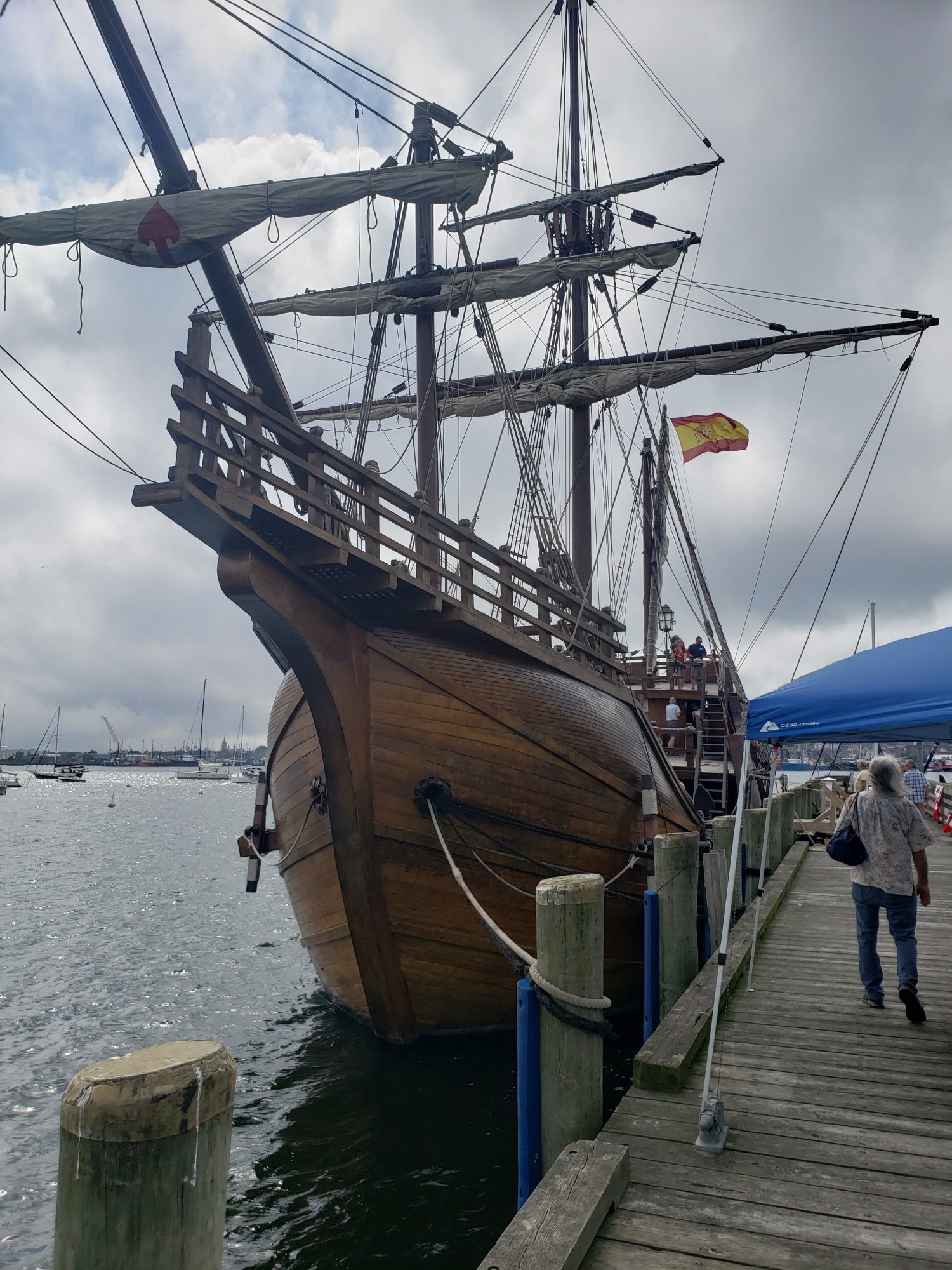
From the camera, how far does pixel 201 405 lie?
5.92 meters

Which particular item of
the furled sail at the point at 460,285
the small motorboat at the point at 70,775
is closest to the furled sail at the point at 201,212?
the furled sail at the point at 460,285

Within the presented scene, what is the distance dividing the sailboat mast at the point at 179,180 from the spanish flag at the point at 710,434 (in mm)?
12491

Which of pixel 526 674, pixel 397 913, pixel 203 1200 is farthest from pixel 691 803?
pixel 203 1200

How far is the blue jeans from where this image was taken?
17.0 feet

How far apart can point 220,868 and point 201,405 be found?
27427 mm

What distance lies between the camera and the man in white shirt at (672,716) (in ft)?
50.6

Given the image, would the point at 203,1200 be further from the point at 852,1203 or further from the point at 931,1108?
the point at 931,1108

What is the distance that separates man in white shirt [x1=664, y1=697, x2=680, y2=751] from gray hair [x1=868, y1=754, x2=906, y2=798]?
963 cm

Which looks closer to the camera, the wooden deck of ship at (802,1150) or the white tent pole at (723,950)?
the wooden deck of ship at (802,1150)

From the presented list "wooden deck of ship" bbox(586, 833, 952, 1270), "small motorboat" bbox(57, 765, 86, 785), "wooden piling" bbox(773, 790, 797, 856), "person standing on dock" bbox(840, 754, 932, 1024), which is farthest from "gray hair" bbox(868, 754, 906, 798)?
"small motorboat" bbox(57, 765, 86, 785)

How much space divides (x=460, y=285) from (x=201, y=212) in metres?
8.26

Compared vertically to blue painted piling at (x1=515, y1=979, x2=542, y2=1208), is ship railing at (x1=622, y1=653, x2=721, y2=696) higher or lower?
higher

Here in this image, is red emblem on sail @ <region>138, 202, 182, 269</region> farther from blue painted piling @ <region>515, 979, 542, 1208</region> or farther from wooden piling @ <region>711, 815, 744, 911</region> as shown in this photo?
wooden piling @ <region>711, 815, 744, 911</region>

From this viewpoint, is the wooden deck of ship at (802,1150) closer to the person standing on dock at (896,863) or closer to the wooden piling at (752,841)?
the person standing on dock at (896,863)
